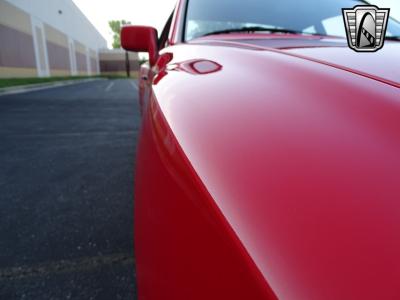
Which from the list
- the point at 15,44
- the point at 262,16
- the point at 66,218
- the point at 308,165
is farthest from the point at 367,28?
the point at 15,44

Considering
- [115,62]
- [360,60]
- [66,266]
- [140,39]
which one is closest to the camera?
[360,60]

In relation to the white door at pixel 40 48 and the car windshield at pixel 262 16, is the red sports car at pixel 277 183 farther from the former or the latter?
the white door at pixel 40 48

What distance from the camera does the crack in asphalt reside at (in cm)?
116

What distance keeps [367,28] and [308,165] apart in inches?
22.5

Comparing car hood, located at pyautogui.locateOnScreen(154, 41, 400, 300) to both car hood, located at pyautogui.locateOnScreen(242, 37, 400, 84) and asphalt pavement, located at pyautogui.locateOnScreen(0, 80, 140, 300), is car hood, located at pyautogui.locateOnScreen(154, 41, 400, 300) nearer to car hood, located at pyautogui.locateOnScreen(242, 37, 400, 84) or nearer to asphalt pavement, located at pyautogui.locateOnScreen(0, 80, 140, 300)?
car hood, located at pyautogui.locateOnScreen(242, 37, 400, 84)

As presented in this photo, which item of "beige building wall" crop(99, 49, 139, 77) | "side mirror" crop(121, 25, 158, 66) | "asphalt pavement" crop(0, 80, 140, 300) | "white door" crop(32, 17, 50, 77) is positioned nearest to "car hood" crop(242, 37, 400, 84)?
"asphalt pavement" crop(0, 80, 140, 300)

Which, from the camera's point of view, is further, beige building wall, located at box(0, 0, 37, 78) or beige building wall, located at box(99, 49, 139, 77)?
beige building wall, located at box(99, 49, 139, 77)

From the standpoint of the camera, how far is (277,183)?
0.37 metres

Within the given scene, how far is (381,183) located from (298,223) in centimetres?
11

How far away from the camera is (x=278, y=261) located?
298mm

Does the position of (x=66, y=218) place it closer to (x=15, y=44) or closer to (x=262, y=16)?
(x=262, y=16)

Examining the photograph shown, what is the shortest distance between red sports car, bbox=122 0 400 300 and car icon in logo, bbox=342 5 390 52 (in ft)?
0.22

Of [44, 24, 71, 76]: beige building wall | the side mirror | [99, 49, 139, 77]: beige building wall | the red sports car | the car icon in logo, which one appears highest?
the car icon in logo

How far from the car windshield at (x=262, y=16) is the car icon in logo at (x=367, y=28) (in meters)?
0.61
